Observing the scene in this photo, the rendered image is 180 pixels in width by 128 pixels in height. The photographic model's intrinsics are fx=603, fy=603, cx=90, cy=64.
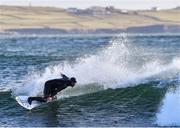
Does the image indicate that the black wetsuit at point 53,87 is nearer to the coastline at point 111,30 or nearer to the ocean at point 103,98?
the ocean at point 103,98

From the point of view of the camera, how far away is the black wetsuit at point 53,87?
18750 millimetres

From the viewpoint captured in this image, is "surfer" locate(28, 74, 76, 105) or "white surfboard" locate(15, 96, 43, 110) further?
"white surfboard" locate(15, 96, 43, 110)

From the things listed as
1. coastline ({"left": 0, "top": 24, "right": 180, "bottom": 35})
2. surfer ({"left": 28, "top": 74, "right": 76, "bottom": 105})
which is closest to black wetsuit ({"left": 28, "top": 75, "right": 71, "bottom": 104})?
surfer ({"left": 28, "top": 74, "right": 76, "bottom": 105})

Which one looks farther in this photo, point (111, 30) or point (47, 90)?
point (111, 30)

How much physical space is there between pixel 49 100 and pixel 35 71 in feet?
46.6

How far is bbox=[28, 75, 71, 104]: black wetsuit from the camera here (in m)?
18.8

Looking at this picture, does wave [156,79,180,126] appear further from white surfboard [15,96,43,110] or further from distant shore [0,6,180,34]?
distant shore [0,6,180,34]

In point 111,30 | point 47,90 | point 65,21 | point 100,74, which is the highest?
point 47,90

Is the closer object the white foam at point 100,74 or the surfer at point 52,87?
the surfer at point 52,87

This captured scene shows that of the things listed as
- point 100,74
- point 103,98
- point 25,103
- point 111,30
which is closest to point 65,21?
point 111,30

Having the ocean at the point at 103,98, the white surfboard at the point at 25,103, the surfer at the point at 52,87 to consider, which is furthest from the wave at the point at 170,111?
the white surfboard at the point at 25,103

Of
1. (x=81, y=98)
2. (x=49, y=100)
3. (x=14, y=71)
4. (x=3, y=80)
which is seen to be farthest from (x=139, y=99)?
(x=14, y=71)

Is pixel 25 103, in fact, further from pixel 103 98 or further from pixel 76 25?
pixel 76 25

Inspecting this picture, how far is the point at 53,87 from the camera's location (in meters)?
19.0
